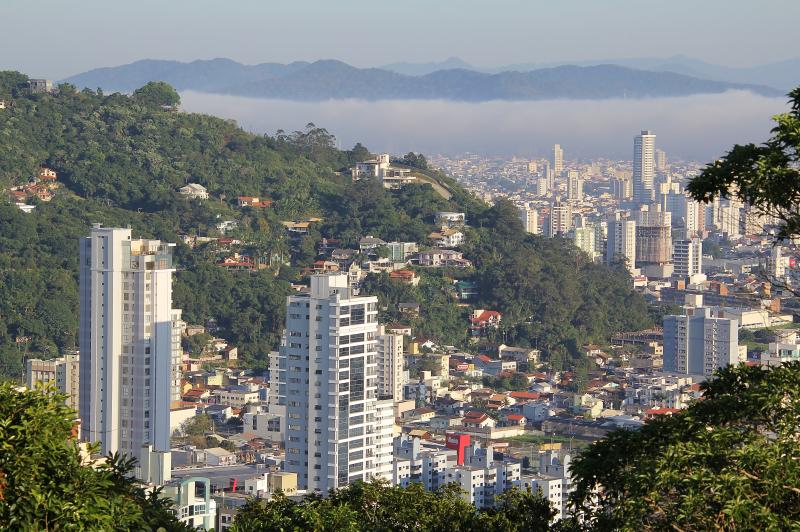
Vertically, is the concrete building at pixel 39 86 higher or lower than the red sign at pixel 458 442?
higher

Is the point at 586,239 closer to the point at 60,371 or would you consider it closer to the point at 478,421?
the point at 478,421

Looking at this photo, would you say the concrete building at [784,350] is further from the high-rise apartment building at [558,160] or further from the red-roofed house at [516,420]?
the high-rise apartment building at [558,160]

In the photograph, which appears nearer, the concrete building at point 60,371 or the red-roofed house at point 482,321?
the concrete building at point 60,371

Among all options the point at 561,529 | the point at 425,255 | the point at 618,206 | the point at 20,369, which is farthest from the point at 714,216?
the point at 561,529

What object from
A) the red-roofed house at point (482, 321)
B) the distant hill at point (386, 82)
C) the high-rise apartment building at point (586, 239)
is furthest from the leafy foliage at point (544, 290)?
the distant hill at point (386, 82)

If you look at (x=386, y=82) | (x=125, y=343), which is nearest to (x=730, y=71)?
(x=386, y=82)

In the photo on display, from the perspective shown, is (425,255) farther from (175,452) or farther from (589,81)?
(589,81)
